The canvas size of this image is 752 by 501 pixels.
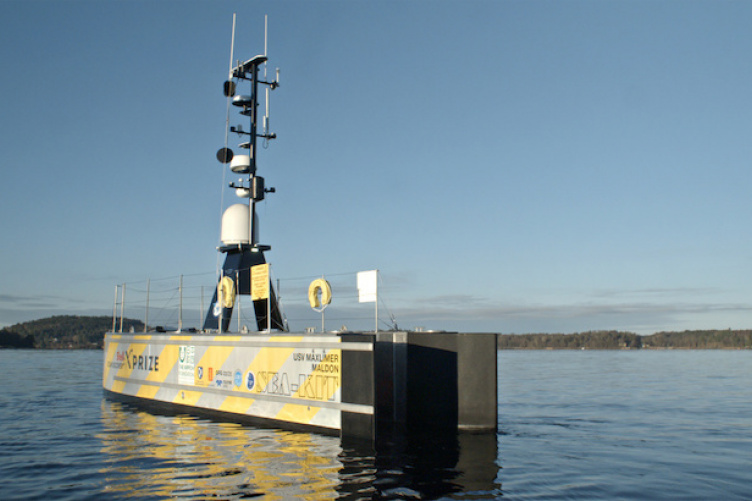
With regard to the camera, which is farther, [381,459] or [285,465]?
[381,459]

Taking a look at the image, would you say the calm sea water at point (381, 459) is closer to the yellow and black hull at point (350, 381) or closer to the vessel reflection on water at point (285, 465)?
the vessel reflection on water at point (285, 465)

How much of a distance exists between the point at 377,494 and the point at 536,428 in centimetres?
862

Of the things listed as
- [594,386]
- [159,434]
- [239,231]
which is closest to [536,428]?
[159,434]

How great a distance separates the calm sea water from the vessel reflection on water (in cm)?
3

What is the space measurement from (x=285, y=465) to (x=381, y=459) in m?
2.10

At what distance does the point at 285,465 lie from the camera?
12.0 m

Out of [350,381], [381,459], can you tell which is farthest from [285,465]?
[350,381]

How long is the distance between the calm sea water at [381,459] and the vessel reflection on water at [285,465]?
0.09 feet

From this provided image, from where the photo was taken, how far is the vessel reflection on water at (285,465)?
10156 mm

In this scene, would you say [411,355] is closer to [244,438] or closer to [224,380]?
[244,438]

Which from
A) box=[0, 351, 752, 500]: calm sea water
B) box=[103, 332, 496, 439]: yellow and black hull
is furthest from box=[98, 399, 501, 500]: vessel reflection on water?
box=[103, 332, 496, 439]: yellow and black hull

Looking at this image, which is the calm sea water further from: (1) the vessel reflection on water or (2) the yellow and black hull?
(2) the yellow and black hull

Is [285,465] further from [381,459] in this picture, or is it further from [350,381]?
[350,381]

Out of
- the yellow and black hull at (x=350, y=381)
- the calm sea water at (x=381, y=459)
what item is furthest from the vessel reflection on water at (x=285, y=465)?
the yellow and black hull at (x=350, y=381)
